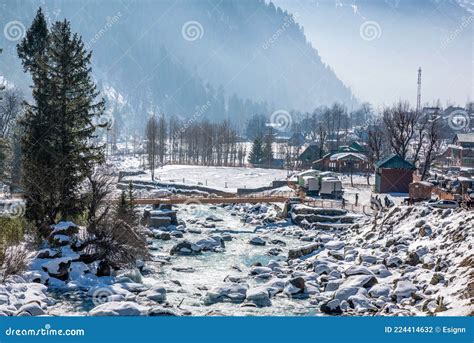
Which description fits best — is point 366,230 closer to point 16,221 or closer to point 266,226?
point 266,226

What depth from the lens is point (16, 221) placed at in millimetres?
27734

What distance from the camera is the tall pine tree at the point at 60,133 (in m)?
27.8

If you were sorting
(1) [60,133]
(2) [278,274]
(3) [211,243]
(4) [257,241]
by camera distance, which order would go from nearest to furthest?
(2) [278,274] < (1) [60,133] < (3) [211,243] < (4) [257,241]

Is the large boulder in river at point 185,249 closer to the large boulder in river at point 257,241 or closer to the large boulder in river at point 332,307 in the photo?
the large boulder in river at point 257,241

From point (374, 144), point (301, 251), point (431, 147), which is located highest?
point (374, 144)

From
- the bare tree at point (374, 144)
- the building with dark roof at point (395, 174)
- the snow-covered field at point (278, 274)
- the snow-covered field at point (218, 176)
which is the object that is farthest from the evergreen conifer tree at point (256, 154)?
the snow-covered field at point (278, 274)

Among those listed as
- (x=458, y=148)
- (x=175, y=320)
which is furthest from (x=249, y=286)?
(x=458, y=148)

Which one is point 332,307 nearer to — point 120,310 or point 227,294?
point 227,294

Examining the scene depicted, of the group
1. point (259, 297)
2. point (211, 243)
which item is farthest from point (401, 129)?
point (259, 297)

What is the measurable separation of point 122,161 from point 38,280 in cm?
9347

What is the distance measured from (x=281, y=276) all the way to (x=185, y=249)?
8.01 m

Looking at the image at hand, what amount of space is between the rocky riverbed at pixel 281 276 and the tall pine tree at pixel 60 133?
308 centimetres

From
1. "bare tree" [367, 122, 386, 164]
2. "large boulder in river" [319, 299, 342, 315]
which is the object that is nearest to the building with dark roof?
"bare tree" [367, 122, 386, 164]

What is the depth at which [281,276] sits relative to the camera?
25.6 m
